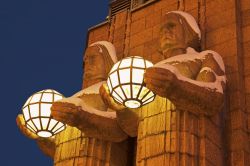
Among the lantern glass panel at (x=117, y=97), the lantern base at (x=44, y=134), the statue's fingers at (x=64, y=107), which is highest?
the statue's fingers at (x=64, y=107)

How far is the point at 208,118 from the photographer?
26.7 ft

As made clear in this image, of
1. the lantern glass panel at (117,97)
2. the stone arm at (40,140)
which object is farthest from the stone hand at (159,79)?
the stone arm at (40,140)

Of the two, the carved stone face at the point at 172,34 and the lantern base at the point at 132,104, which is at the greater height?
the carved stone face at the point at 172,34

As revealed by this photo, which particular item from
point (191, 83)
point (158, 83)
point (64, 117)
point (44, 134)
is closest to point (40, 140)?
point (44, 134)

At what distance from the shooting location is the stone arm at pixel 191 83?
24.7ft

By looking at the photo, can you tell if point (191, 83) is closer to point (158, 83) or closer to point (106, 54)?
point (158, 83)

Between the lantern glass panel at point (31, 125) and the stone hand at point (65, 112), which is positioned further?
the lantern glass panel at point (31, 125)

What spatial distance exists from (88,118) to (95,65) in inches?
61.1

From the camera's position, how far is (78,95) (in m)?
9.55

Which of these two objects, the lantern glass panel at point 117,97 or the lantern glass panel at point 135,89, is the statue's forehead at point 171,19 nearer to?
the lantern glass panel at point 135,89

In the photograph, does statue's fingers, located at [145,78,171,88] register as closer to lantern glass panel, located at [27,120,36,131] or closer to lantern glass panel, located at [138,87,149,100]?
lantern glass panel, located at [138,87,149,100]

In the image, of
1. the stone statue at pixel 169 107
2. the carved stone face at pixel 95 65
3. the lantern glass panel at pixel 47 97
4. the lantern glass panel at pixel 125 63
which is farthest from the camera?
the carved stone face at pixel 95 65

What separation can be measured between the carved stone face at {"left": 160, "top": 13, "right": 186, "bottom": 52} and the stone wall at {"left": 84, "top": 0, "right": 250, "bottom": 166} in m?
0.54

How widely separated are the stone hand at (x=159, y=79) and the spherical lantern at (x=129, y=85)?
228 mm
